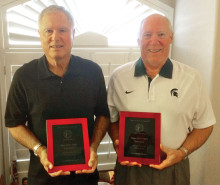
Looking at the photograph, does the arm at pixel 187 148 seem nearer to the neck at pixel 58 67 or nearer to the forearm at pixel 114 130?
the forearm at pixel 114 130

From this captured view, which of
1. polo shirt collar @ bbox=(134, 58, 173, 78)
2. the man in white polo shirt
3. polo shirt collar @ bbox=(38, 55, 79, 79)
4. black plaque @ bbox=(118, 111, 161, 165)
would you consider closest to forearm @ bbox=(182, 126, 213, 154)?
the man in white polo shirt

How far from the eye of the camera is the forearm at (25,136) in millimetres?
1291

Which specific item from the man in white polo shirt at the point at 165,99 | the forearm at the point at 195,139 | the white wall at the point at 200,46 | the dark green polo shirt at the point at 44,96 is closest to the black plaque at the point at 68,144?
the dark green polo shirt at the point at 44,96

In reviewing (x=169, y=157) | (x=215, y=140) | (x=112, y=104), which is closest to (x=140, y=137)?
(x=169, y=157)

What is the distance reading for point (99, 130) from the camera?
1.41 metres

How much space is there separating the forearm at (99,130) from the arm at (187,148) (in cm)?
34

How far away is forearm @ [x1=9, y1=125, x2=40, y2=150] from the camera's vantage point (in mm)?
1291

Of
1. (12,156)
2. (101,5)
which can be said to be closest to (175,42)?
(101,5)

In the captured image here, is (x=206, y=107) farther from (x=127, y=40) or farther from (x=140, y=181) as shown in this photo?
(x=127, y=40)

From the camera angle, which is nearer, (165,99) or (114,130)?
(165,99)

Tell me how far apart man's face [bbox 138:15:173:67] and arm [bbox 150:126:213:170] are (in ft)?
1.52

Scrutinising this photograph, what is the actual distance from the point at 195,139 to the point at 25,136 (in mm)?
960

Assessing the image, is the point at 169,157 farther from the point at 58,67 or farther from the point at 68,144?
the point at 58,67

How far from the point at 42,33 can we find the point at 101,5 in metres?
1.03
